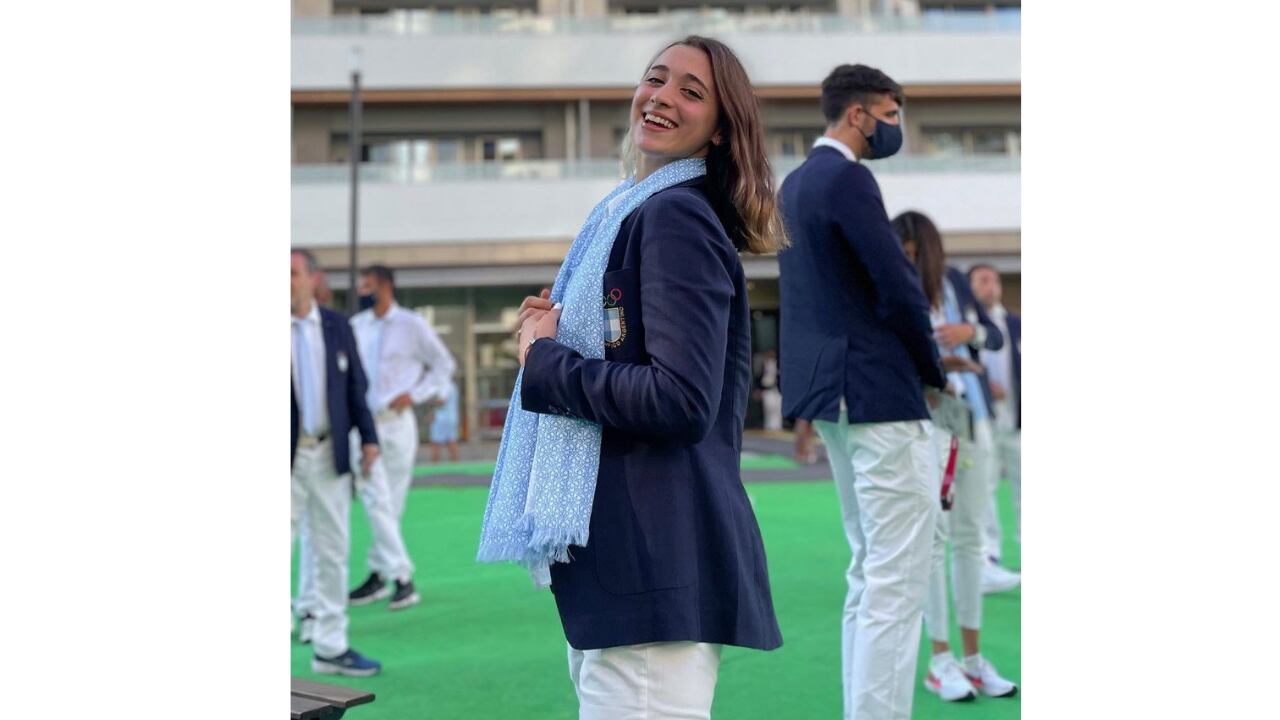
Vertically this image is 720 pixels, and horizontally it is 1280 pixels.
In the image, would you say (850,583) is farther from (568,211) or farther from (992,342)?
(568,211)

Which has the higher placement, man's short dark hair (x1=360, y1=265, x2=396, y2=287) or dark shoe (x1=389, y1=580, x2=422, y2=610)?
man's short dark hair (x1=360, y1=265, x2=396, y2=287)

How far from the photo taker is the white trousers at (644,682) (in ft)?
6.81

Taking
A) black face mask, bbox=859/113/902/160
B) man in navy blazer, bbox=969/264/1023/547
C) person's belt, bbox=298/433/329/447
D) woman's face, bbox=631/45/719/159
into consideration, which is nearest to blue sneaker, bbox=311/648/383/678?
person's belt, bbox=298/433/329/447

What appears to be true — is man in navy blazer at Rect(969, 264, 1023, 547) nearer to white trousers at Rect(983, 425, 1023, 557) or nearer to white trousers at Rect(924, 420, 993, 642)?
white trousers at Rect(983, 425, 1023, 557)

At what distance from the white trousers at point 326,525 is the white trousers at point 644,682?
353 centimetres

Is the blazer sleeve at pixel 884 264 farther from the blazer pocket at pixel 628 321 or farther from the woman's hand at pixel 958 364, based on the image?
the blazer pocket at pixel 628 321

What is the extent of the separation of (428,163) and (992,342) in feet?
67.3

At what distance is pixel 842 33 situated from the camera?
83.7ft

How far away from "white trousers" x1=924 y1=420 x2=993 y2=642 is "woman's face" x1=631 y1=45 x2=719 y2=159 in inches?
100

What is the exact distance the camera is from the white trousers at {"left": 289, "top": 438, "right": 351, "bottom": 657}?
5.39m

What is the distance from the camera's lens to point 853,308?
12.3 ft

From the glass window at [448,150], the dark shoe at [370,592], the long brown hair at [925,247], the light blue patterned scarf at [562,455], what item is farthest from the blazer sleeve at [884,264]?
the glass window at [448,150]

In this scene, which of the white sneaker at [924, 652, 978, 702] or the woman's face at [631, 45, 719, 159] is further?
the white sneaker at [924, 652, 978, 702]
